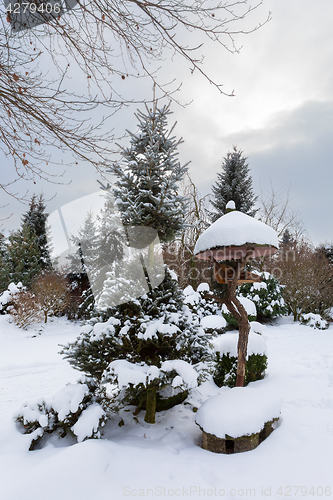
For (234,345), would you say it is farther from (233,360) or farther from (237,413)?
(237,413)

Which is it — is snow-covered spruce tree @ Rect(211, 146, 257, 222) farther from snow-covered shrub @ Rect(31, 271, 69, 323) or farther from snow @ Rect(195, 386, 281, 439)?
snow @ Rect(195, 386, 281, 439)

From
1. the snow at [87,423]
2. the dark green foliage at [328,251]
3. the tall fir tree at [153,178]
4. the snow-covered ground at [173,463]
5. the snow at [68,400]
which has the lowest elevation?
the snow-covered ground at [173,463]

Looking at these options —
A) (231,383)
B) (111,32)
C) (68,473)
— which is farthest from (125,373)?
(111,32)

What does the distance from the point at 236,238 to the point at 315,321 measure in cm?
894

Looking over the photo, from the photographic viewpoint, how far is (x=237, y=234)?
2.80 meters

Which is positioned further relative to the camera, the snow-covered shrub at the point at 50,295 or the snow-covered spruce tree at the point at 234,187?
the snow-covered spruce tree at the point at 234,187

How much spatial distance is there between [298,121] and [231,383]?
16.1 ft

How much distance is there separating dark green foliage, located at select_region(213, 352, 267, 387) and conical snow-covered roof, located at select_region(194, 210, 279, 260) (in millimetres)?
2154

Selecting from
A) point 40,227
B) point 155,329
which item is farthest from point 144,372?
point 40,227

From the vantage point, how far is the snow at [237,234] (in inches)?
110

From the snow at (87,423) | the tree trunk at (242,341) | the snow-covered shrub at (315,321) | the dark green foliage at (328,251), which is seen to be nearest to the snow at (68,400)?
the snow at (87,423)

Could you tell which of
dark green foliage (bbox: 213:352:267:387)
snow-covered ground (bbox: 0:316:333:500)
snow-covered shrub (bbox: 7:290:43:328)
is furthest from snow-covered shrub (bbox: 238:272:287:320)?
snow-covered shrub (bbox: 7:290:43:328)

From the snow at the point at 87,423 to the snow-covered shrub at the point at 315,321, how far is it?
9.54m

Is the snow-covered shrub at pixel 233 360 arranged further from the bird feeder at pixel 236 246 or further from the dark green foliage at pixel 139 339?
the dark green foliage at pixel 139 339
